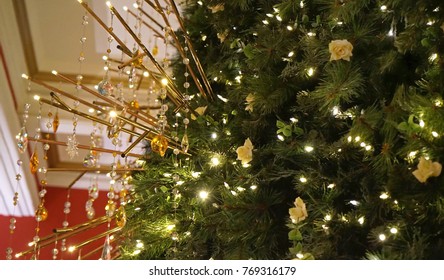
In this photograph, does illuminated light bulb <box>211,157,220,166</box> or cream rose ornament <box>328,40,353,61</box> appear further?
illuminated light bulb <box>211,157,220,166</box>

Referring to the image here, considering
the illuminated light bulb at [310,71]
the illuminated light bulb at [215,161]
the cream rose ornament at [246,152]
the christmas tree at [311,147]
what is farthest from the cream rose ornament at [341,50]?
the illuminated light bulb at [215,161]

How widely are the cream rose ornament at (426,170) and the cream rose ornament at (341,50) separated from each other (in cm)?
28

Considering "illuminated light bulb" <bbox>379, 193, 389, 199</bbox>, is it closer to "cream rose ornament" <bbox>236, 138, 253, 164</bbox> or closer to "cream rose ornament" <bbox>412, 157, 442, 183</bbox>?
"cream rose ornament" <bbox>412, 157, 442, 183</bbox>

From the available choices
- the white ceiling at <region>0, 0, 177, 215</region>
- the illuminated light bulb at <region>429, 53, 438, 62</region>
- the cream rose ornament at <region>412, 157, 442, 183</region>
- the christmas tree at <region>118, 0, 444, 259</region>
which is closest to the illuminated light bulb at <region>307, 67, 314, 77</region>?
the christmas tree at <region>118, 0, 444, 259</region>

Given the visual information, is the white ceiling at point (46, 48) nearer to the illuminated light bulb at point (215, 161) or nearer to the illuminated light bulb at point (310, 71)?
the illuminated light bulb at point (215, 161)

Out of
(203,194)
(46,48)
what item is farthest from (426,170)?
(46,48)

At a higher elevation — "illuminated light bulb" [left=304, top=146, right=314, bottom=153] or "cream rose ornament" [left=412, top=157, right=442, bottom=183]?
"illuminated light bulb" [left=304, top=146, right=314, bottom=153]

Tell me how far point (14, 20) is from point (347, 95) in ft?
7.38

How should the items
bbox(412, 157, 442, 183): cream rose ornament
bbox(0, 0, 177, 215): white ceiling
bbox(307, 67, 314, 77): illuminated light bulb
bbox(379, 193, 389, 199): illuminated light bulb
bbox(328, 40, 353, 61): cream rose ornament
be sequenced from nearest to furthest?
bbox(412, 157, 442, 183): cream rose ornament → bbox(379, 193, 389, 199): illuminated light bulb → bbox(328, 40, 353, 61): cream rose ornament → bbox(307, 67, 314, 77): illuminated light bulb → bbox(0, 0, 177, 215): white ceiling

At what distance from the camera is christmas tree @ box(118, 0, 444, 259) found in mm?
863

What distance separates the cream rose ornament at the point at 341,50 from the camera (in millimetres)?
1025
